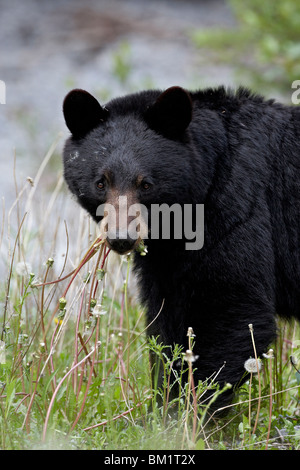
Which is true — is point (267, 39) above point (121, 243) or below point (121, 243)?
above

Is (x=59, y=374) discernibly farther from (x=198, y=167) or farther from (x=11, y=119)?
(x=11, y=119)

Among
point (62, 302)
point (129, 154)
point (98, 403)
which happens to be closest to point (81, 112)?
point (129, 154)

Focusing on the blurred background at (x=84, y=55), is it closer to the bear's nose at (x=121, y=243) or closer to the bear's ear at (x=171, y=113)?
the bear's ear at (x=171, y=113)

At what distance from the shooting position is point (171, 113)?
11.7ft

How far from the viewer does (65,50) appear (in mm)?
15156

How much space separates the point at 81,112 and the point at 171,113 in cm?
48

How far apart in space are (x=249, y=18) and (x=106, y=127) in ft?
15.0

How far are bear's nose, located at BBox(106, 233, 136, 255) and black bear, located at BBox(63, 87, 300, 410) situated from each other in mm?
224

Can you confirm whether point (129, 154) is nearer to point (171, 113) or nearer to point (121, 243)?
point (171, 113)

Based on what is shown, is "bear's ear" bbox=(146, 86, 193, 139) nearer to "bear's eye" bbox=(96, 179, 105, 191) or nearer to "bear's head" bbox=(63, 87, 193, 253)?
"bear's head" bbox=(63, 87, 193, 253)

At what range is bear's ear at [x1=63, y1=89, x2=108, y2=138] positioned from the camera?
141 inches

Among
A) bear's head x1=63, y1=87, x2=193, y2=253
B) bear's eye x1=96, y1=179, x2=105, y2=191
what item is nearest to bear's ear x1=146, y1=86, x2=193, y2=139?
bear's head x1=63, y1=87, x2=193, y2=253
